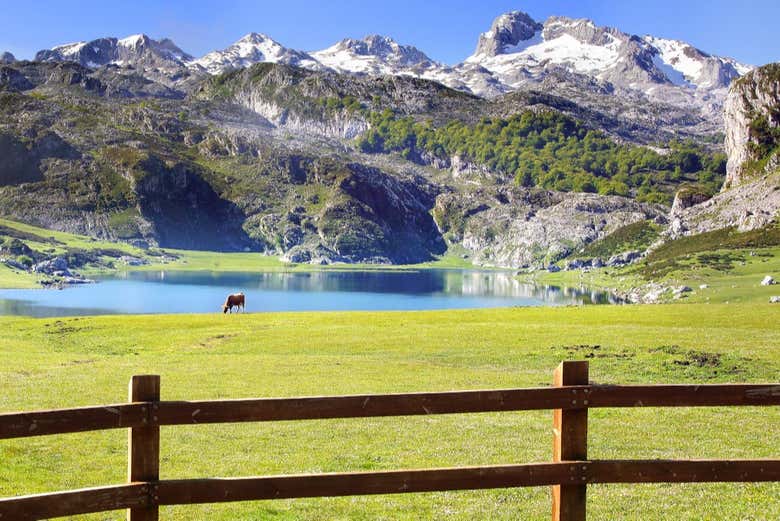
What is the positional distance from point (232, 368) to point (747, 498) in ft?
98.6

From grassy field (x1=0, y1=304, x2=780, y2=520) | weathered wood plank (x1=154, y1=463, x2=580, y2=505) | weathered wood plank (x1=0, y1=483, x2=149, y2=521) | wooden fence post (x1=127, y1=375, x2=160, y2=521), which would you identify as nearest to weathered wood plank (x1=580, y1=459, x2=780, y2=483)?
weathered wood plank (x1=154, y1=463, x2=580, y2=505)

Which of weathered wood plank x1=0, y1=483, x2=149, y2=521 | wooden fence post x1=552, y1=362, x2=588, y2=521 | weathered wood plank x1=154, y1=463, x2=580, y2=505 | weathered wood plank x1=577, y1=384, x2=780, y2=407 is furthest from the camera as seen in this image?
weathered wood plank x1=577, y1=384, x2=780, y2=407

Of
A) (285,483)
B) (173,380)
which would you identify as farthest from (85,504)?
(173,380)

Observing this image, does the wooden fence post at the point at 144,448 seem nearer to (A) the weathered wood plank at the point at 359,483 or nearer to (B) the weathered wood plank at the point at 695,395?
(A) the weathered wood plank at the point at 359,483

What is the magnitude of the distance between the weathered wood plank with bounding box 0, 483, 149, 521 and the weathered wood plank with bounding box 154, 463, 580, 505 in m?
0.33

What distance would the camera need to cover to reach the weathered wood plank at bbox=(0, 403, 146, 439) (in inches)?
352

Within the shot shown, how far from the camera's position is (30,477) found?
1661 centimetres

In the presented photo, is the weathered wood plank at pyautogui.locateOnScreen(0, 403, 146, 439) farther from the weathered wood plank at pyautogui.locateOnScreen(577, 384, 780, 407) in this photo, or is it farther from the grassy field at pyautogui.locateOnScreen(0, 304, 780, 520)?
the weathered wood plank at pyautogui.locateOnScreen(577, 384, 780, 407)

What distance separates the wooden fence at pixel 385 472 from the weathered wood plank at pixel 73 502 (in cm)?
1

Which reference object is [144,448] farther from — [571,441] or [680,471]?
[680,471]

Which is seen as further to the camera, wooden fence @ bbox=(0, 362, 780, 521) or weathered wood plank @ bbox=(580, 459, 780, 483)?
weathered wood plank @ bbox=(580, 459, 780, 483)

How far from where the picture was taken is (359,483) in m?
9.86

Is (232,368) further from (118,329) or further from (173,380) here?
(118,329)

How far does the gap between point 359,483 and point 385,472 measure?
0.39 meters
